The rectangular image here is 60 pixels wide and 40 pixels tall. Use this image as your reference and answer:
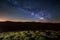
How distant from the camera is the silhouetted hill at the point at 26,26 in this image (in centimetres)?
194

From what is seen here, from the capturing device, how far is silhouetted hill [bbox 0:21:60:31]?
1.94 metres

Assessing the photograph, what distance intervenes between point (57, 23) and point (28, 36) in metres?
0.45

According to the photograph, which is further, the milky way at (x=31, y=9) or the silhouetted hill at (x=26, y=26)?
the milky way at (x=31, y=9)

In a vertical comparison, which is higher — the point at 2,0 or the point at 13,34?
the point at 2,0

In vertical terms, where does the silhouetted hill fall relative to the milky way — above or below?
below

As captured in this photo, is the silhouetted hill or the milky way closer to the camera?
the silhouetted hill

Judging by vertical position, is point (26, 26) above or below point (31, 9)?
below

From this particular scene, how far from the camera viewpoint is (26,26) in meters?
2.03

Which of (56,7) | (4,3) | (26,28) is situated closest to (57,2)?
(56,7)

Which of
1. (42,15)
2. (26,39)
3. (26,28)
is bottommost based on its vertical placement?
(26,39)

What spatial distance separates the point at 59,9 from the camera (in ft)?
7.34

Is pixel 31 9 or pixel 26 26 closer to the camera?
pixel 26 26

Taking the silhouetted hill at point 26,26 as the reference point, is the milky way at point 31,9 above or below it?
above

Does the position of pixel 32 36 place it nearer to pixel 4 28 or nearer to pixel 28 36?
pixel 28 36
